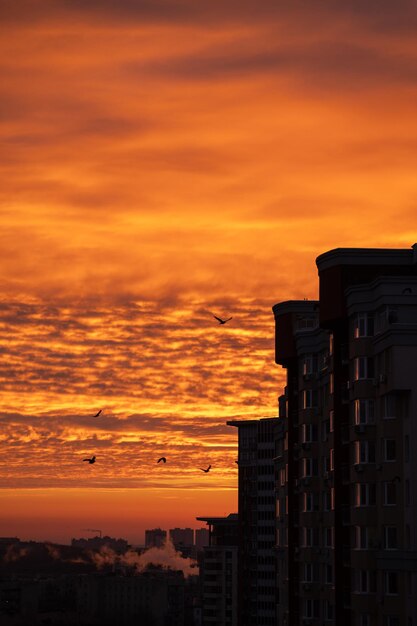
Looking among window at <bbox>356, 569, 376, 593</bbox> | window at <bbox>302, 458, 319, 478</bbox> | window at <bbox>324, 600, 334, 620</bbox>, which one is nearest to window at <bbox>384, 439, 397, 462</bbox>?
window at <bbox>356, 569, 376, 593</bbox>

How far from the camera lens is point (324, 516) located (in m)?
108

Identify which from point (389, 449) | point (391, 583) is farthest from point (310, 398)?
point (391, 583)

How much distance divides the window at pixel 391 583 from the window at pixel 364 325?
53.0 ft

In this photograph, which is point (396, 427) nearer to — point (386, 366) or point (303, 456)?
point (386, 366)

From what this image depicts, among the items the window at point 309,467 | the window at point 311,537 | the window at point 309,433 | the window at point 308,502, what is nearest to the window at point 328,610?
the window at point 311,537

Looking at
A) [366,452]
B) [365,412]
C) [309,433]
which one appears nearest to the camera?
[366,452]

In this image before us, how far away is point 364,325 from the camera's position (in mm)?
92875

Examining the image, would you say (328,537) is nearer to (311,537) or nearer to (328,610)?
(311,537)

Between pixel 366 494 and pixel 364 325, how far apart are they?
11.3m

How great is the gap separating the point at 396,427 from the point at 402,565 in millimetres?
8826

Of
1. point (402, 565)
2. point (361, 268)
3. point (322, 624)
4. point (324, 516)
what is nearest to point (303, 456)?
point (324, 516)

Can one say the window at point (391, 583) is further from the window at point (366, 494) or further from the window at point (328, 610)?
the window at point (328, 610)

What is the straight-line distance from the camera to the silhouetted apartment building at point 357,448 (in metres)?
86.4

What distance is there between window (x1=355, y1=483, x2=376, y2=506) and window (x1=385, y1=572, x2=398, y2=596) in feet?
18.0
